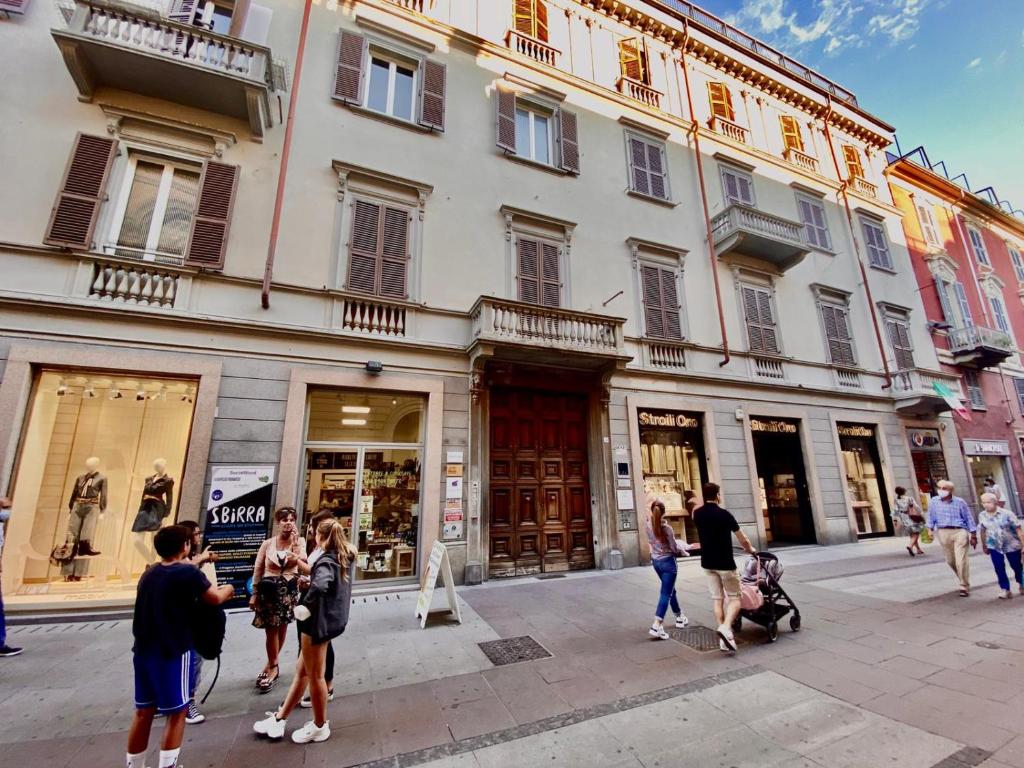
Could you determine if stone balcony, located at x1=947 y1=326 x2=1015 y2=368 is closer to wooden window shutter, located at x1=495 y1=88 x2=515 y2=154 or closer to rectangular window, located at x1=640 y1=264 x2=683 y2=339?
rectangular window, located at x1=640 y1=264 x2=683 y2=339

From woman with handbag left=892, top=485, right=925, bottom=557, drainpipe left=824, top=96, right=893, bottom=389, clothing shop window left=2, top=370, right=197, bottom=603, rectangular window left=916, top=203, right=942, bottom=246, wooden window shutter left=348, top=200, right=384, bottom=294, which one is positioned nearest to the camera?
clothing shop window left=2, top=370, right=197, bottom=603

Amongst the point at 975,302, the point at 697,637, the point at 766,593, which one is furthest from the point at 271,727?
the point at 975,302

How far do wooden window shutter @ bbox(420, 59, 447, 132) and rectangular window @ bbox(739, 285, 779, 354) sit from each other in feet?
30.8

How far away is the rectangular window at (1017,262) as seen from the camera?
21.6 m

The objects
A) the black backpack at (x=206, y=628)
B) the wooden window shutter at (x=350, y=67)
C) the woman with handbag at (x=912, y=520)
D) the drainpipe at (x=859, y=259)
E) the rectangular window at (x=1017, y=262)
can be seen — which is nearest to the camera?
the black backpack at (x=206, y=628)

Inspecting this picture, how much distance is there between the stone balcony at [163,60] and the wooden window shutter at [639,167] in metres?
9.08

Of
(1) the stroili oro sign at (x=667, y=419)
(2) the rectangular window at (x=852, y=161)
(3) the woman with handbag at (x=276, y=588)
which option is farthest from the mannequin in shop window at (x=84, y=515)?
(2) the rectangular window at (x=852, y=161)

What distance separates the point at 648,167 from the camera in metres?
12.8

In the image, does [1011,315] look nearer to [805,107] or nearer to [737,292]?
[805,107]

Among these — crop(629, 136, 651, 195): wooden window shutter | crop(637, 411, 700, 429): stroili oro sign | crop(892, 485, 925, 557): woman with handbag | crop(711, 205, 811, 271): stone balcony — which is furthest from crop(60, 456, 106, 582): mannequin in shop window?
crop(892, 485, 925, 557): woman with handbag

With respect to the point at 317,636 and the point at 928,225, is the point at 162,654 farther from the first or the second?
the point at 928,225

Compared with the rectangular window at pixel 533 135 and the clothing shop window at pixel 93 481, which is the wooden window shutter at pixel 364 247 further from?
the rectangular window at pixel 533 135

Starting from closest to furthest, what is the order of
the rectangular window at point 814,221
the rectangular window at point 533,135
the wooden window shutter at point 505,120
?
the wooden window shutter at point 505,120
the rectangular window at point 533,135
the rectangular window at point 814,221

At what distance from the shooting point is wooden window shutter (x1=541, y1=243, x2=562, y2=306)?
10.4m
